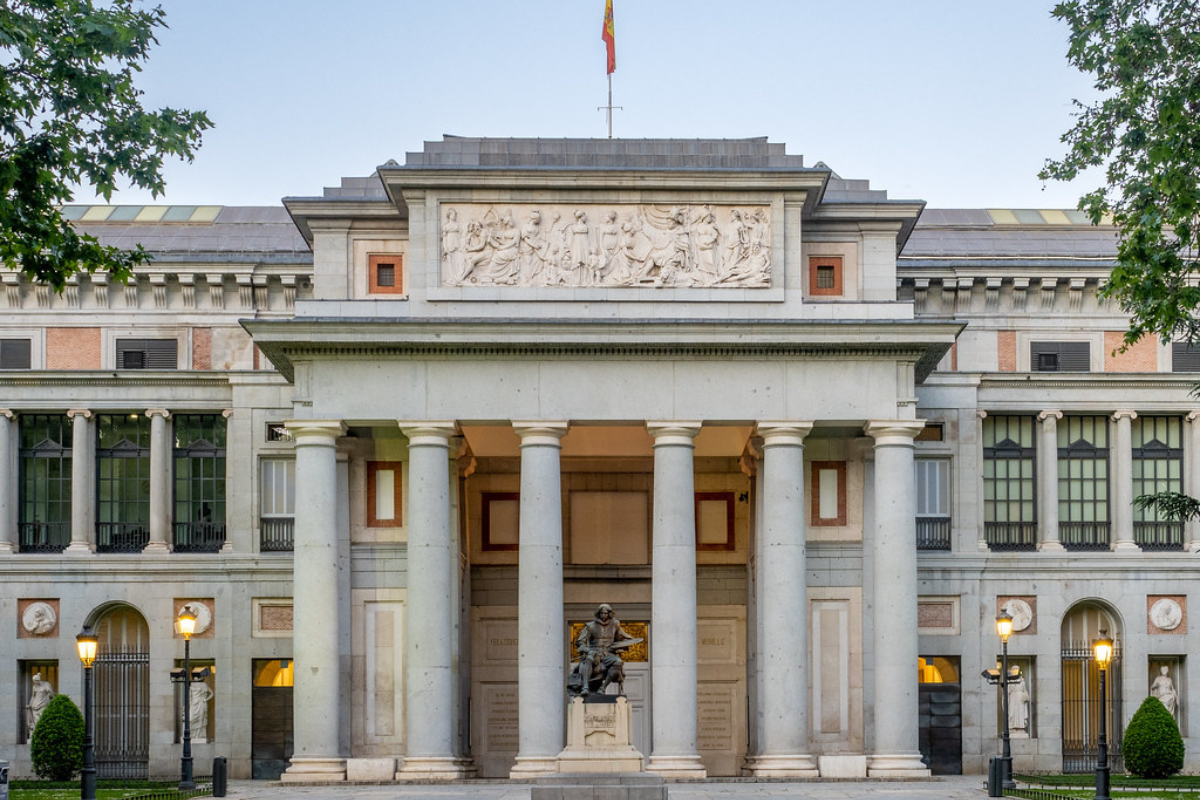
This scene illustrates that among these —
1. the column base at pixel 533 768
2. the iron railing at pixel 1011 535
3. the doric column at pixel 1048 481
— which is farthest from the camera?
the iron railing at pixel 1011 535

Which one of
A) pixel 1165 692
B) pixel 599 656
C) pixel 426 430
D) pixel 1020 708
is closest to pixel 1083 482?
pixel 1165 692

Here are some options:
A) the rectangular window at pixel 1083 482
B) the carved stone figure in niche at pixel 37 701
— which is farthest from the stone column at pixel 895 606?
the carved stone figure in niche at pixel 37 701

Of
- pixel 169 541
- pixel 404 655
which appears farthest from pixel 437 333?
pixel 169 541

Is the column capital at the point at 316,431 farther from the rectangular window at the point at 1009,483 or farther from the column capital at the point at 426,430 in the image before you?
the rectangular window at the point at 1009,483

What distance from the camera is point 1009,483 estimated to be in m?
55.9

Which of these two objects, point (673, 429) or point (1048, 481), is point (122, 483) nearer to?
point (673, 429)

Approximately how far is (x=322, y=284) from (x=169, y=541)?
→ 35.7ft

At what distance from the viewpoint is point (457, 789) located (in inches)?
1724

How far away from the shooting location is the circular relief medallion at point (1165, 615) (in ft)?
180

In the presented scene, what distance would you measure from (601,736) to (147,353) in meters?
22.3

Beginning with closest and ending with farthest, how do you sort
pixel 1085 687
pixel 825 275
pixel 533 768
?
pixel 533 768 → pixel 825 275 → pixel 1085 687

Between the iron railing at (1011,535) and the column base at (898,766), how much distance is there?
10717 millimetres

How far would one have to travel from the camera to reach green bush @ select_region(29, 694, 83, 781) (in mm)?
51594

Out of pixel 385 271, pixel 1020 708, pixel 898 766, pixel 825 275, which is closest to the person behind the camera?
pixel 898 766
